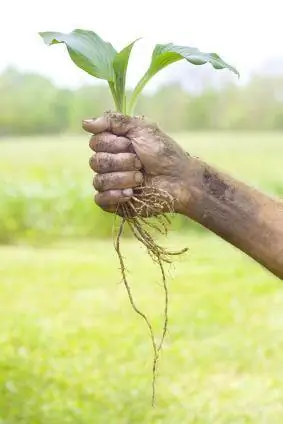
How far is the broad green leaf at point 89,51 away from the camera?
1720 mm

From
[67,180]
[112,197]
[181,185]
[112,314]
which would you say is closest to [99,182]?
[112,197]

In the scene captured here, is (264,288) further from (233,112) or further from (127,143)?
(127,143)

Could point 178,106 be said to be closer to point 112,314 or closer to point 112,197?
point 112,314

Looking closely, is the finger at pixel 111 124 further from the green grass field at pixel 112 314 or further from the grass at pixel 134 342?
the grass at pixel 134 342

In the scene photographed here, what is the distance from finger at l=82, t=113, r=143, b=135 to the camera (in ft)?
5.48

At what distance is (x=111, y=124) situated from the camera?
5.50ft

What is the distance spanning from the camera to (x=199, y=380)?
3748mm

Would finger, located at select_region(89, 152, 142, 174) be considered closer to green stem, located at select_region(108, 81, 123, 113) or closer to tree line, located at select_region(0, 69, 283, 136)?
green stem, located at select_region(108, 81, 123, 113)

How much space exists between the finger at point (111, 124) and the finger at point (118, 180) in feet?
0.25

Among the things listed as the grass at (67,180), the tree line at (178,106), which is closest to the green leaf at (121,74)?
the tree line at (178,106)

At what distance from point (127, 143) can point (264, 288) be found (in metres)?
3.93

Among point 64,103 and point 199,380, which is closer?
point 199,380

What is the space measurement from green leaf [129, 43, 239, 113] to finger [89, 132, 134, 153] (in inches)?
6.7

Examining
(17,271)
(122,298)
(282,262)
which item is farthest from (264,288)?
(282,262)
